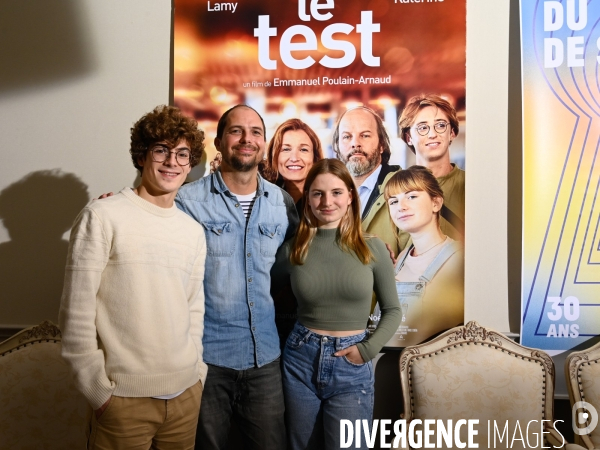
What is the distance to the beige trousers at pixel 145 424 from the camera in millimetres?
1829

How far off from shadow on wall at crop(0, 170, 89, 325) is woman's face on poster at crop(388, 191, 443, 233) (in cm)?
175

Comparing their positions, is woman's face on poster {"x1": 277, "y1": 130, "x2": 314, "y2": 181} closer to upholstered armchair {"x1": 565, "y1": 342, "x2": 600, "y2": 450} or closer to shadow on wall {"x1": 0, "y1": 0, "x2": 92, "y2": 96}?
shadow on wall {"x1": 0, "y1": 0, "x2": 92, "y2": 96}

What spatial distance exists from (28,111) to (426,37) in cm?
226

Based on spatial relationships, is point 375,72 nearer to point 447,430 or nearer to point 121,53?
point 121,53

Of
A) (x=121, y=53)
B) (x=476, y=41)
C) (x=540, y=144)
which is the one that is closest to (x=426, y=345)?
(x=540, y=144)

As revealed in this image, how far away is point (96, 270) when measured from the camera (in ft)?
5.92

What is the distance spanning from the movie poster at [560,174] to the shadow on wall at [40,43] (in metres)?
2.45

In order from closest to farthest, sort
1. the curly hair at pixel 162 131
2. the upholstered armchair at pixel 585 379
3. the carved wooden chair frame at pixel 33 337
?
the curly hair at pixel 162 131 < the upholstered armchair at pixel 585 379 < the carved wooden chair frame at pixel 33 337

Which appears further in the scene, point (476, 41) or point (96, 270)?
point (476, 41)

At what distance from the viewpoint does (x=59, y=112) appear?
2.84 meters

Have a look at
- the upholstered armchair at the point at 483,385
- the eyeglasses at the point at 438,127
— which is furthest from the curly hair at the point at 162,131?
the upholstered armchair at the point at 483,385

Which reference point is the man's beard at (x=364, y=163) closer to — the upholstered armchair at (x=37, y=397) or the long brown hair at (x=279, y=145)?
the long brown hair at (x=279, y=145)

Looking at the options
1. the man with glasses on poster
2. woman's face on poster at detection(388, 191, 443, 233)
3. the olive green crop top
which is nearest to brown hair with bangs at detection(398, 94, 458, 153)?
the man with glasses on poster

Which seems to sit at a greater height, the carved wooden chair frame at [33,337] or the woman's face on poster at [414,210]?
the woman's face on poster at [414,210]
